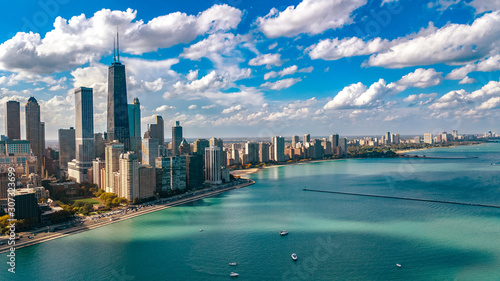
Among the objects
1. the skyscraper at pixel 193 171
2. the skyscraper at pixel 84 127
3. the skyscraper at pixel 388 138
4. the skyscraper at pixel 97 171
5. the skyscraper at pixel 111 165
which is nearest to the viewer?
the skyscraper at pixel 111 165

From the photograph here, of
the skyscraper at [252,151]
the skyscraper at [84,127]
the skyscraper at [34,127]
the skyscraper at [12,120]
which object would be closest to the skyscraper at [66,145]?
the skyscraper at [34,127]

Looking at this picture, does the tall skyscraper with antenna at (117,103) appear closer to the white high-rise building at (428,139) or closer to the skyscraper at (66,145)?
the skyscraper at (66,145)

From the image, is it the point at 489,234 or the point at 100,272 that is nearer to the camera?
the point at 100,272

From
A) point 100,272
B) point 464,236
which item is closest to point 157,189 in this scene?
point 100,272

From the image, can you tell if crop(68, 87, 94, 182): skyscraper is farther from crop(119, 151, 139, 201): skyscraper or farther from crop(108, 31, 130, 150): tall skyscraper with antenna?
crop(119, 151, 139, 201): skyscraper

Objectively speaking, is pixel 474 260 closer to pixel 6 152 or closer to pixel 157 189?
pixel 157 189

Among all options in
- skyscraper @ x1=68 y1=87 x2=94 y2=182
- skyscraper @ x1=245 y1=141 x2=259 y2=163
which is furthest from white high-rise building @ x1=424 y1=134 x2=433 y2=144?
skyscraper @ x1=68 y1=87 x2=94 y2=182
